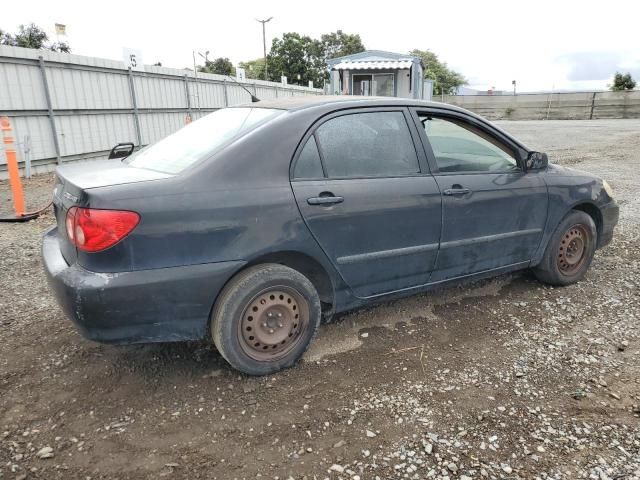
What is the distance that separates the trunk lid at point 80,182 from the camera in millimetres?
2465

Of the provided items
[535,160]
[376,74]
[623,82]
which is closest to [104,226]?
[535,160]

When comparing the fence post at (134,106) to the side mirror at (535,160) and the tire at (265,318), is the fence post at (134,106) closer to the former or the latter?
the side mirror at (535,160)

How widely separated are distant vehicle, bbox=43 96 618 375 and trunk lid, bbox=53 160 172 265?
1 centimetres

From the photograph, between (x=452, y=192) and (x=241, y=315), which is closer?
(x=241, y=315)

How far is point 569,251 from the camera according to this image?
418 centimetres

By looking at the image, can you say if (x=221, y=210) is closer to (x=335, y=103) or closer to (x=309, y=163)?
(x=309, y=163)

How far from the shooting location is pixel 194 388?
108 inches

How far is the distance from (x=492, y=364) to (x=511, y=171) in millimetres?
1523

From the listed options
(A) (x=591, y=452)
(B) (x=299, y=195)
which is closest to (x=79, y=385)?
(B) (x=299, y=195)

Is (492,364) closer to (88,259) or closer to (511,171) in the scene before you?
(511,171)

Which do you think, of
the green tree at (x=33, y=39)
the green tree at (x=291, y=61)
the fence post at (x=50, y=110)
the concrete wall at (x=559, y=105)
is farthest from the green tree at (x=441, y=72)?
the fence post at (x=50, y=110)

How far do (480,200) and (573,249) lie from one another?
135cm

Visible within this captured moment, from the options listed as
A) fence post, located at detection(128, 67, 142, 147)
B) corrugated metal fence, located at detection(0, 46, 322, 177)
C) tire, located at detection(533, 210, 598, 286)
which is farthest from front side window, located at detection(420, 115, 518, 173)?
fence post, located at detection(128, 67, 142, 147)

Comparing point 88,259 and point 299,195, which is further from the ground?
point 299,195
